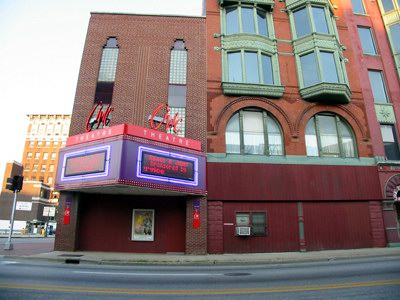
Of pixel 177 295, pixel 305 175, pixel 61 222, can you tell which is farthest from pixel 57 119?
pixel 177 295

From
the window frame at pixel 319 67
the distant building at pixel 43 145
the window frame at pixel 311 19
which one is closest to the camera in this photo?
the window frame at pixel 319 67

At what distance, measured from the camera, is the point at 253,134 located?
2106cm

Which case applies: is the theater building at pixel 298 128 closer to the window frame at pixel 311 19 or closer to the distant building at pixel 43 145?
the window frame at pixel 311 19

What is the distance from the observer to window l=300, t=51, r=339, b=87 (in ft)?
70.7

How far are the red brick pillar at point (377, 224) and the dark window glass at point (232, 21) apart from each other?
17.1 m

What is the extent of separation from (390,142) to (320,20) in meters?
11.6

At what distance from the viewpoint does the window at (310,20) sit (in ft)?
75.9

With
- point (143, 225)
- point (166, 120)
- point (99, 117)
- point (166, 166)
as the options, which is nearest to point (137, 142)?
point (166, 166)

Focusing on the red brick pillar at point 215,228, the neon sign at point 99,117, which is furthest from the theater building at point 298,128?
the neon sign at point 99,117

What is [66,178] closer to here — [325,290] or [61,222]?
[61,222]

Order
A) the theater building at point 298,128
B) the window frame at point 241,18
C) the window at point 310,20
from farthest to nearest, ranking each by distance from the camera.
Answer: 1. the window at point 310,20
2. the window frame at point 241,18
3. the theater building at point 298,128

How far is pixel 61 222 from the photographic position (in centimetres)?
1845

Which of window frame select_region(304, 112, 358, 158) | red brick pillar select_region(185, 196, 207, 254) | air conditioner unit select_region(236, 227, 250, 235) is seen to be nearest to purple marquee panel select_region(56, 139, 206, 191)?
red brick pillar select_region(185, 196, 207, 254)

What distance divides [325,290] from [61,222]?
55.1 ft
